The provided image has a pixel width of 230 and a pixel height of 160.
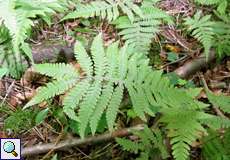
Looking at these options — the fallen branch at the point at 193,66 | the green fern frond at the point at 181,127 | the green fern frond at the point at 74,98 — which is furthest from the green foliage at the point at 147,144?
the fallen branch at the point at 193,66

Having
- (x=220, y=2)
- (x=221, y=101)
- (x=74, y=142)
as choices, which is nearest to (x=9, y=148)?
(x=74, y=142)

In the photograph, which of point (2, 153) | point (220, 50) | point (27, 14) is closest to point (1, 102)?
point (2, 153)

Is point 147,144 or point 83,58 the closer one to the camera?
point 147,144

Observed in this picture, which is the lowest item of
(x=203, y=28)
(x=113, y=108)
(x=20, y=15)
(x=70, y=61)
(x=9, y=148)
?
(x=9, y=148)

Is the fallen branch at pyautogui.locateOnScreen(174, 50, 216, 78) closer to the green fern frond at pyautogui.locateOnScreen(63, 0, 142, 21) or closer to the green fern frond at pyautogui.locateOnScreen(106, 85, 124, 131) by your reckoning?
the green fern frond at pyautogui.locateOnScreen(63, 0, 142, 21)

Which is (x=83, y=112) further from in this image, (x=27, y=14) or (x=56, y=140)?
(x=27, y=14)

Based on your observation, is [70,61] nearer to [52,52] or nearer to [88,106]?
[52,52]

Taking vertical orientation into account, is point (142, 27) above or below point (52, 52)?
above
